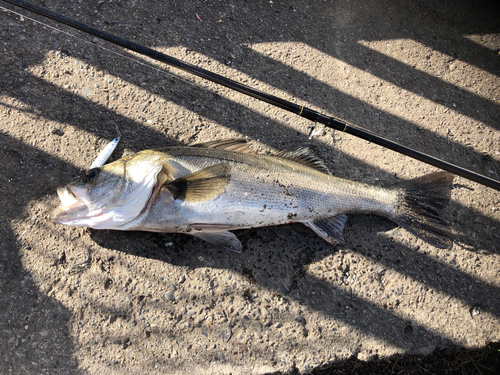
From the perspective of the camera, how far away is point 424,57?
12.2 feet

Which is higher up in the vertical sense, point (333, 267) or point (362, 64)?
point (362, 64)

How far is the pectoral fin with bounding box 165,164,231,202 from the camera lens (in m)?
2.48

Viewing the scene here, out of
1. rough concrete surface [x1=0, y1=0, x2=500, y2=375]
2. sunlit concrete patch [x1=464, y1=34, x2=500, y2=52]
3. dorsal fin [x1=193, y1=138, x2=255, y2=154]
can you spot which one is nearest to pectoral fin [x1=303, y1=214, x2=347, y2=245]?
rough concrete surface [x1=0, y1=0, x2=500, y2=375]

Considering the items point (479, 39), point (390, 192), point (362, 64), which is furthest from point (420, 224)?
point (479, 39)

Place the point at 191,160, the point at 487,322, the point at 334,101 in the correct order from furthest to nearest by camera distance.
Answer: the point at 334,101, the point at 487,322, the point at 191,160

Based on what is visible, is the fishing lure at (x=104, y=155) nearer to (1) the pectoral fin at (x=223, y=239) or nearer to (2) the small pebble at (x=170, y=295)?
(1) the pectoral fin at (x=223, y=239)

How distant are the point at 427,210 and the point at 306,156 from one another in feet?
4.16

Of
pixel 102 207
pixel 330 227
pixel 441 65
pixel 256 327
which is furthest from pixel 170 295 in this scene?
pixel 441 65

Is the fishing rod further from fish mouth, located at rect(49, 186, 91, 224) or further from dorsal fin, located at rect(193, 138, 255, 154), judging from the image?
fish mouth, located at rect(49, 186, 91, 224)

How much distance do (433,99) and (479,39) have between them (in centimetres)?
117

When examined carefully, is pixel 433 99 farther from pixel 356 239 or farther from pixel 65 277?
pixel 65 277

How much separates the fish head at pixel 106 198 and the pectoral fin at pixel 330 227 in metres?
1.44

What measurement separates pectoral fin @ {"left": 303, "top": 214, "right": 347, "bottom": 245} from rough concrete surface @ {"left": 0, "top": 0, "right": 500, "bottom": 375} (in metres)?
0.19

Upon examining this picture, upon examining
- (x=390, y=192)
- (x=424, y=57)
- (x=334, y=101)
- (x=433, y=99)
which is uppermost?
(x=424, y=57)
